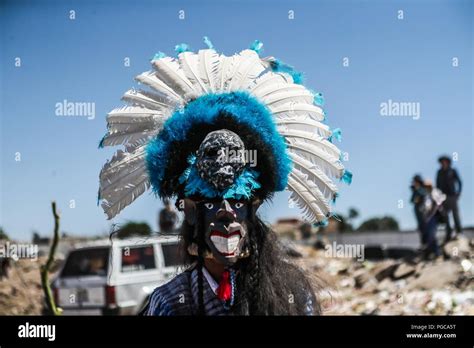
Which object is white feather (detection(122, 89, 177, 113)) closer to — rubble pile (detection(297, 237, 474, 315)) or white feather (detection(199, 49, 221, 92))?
white feather (detection(199, 49, 221, 92))

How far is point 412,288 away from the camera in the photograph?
29.7ft

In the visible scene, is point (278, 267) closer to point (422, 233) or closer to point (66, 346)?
point (66, 346)

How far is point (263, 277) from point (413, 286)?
254 inches

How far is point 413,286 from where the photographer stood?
29.9 ft

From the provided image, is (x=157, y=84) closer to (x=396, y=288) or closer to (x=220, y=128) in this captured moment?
(x=220, y=128)

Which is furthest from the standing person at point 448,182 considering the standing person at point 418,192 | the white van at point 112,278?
the white van at point 112,278

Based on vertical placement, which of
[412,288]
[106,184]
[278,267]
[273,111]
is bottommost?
[412,288]

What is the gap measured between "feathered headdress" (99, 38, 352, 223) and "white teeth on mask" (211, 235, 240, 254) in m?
0.19

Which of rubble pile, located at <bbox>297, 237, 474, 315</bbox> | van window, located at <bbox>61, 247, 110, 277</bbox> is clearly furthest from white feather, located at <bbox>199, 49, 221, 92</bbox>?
van window, located at <bbox>61, 247, 110, 277</bbox>

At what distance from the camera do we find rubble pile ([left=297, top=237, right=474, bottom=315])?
7.77m

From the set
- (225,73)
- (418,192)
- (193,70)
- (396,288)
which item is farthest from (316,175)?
(396,288)

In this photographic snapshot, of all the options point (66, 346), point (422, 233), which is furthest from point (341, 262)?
point (66, 346)

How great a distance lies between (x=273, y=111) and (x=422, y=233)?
7006 mm

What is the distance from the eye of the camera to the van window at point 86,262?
311 inches
